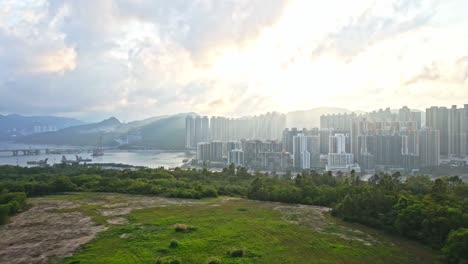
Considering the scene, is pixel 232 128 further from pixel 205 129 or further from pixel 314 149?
pixel 314 149

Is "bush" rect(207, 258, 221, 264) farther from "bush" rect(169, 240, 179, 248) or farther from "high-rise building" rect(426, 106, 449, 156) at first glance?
"high-rise building" rect(426, 106, 449, 156)

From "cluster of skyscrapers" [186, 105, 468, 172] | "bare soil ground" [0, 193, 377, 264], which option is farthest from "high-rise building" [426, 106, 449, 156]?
"bare soil ground" [0, 193, 377, 264]

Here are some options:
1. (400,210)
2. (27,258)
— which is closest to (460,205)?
(400,210)

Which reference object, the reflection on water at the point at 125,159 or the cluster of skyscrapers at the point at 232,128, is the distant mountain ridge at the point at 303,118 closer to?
the cluster of skyscrapers at the point at 232,128

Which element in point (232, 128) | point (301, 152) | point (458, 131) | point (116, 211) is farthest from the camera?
point (232, 128)

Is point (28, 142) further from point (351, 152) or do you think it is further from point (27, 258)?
point (27, 258)

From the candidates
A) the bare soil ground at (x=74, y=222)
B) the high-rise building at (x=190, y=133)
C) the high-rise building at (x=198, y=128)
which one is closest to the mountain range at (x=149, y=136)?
the high-rise building at (x=190, y=133)

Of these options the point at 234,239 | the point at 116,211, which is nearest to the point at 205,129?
the point at 116,211
